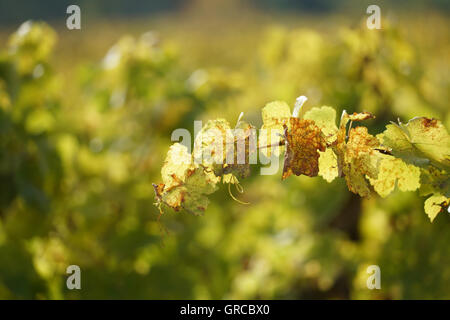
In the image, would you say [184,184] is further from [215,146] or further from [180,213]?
[180,213]

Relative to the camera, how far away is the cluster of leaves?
307 mm

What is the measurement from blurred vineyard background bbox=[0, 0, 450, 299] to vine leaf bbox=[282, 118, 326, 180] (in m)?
0.27

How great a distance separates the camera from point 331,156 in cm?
33

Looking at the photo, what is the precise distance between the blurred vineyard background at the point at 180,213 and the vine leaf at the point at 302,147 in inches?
10.5

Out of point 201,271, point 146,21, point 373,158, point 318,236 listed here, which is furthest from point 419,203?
point 146,21

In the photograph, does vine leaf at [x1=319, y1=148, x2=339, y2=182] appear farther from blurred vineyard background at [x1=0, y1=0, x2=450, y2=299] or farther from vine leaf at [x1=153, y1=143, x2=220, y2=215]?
blurred vineyard background at [x1=0, y1=0, x2=450, y2=299]

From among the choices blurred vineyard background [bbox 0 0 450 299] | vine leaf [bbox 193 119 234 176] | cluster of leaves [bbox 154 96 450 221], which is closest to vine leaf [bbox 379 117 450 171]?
cluster of leaves [bbox 154 96 450 221]

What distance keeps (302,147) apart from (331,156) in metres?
0.03

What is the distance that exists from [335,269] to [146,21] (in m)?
5.05
